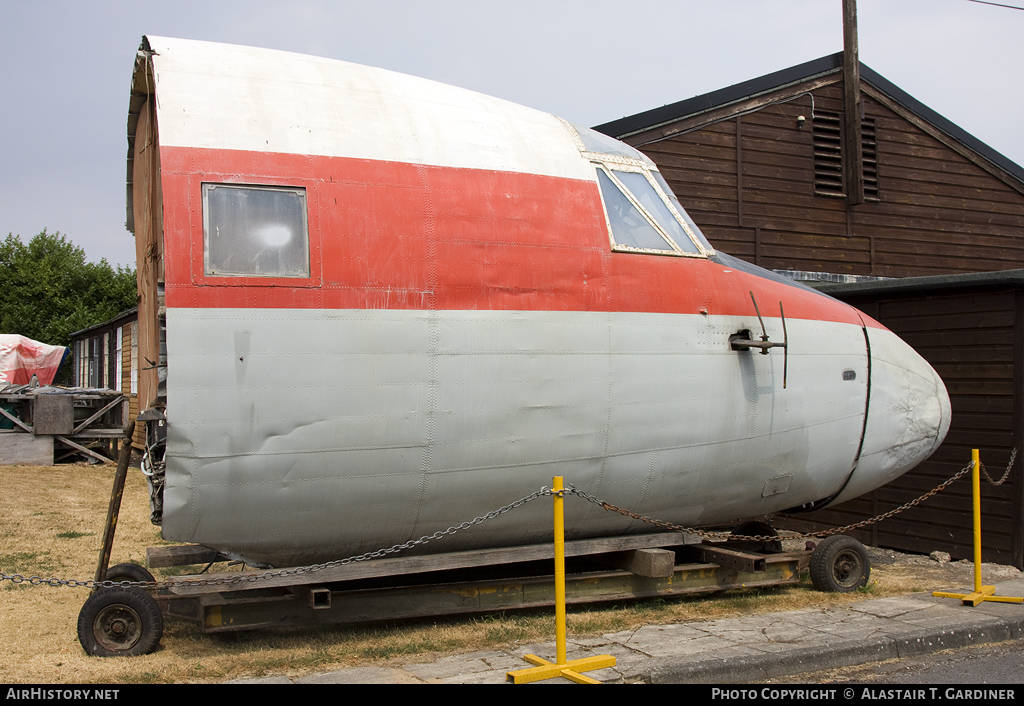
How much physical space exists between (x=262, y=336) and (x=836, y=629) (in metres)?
4.62

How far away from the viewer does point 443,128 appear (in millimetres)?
6199

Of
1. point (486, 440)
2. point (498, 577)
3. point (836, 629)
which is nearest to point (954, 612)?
point (836, 629)

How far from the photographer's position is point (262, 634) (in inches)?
249

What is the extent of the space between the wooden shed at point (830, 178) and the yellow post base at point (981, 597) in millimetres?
7108

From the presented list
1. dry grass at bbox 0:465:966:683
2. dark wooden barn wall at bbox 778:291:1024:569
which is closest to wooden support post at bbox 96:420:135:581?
dry grass at bbox 0:465:966:683

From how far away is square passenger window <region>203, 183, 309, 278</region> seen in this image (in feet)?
17.6

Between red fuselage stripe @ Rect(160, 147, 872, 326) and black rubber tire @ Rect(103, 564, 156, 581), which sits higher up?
red fuselage stripe @ Rect(160, 147, 872, 326)

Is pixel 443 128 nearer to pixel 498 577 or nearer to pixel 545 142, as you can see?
pixel 545 142

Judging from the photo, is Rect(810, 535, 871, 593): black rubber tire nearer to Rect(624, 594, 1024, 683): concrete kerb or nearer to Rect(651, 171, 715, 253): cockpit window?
Rect(624, 594, 1024, 683): concrete kerb

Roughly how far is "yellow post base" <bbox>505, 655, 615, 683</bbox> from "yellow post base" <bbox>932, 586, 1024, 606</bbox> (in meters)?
3.65

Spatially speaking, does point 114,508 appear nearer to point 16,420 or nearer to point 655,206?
point 655,206

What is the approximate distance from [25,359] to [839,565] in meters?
32.5

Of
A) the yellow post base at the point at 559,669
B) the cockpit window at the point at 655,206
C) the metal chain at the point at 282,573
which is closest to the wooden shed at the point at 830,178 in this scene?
the cockpit window at the point at 655,206
